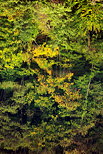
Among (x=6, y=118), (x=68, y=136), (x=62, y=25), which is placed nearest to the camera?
(x=62, y=25)

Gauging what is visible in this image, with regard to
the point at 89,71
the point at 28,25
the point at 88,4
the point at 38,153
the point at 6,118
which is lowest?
the point at 38,153

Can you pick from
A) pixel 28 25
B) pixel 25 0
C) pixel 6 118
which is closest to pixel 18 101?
pixel 6 118

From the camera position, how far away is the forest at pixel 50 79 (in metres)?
5.30

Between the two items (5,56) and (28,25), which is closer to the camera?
(28,25)

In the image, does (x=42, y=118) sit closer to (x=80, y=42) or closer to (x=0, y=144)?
(x=0, y=144)

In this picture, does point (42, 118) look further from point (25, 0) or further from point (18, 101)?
point (25, 0)

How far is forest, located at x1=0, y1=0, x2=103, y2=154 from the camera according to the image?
5297 millimetres

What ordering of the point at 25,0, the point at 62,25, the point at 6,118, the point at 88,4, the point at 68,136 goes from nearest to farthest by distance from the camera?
the point at 88,4 → the point at 25,0 → the point at 62,25 → the point at 68,136 → the point at 6,118

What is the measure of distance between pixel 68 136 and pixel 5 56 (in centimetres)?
334

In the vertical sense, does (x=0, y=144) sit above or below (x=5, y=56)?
below

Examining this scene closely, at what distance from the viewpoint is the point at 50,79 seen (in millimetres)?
7629

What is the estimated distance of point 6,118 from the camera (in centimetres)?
651

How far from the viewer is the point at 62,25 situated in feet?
18.6

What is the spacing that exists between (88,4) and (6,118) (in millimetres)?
4281
